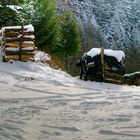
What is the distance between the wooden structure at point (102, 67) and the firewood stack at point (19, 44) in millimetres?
2671

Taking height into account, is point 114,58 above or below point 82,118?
above

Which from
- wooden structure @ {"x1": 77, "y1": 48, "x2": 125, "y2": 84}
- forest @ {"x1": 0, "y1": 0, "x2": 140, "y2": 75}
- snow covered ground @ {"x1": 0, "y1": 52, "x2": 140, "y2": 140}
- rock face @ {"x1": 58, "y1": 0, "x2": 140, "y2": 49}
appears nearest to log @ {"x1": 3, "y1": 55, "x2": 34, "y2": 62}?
snow covered ground @ {"x1": 0, "y1": 52, "x2": 140, "y2": 140}

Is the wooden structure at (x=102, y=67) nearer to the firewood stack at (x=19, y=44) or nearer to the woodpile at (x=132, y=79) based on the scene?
the firewood stack at (x=19, y=44)

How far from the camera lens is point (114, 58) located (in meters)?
17.1

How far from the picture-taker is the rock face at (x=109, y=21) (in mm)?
128250

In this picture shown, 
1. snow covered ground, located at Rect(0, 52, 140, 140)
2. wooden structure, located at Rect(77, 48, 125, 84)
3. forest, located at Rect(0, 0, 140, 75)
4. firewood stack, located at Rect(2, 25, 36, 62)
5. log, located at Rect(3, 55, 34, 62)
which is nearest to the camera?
snow covered ground, located at Rect(0, 52, 140, 140)

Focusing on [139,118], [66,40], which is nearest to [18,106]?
[139,118]

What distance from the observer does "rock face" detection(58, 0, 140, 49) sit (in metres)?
128

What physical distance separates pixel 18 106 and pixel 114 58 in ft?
24.7

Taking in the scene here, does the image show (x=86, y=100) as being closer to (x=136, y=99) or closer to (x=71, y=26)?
(x=136, y=99)

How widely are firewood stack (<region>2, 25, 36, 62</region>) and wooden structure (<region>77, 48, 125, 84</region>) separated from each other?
2.67 metres

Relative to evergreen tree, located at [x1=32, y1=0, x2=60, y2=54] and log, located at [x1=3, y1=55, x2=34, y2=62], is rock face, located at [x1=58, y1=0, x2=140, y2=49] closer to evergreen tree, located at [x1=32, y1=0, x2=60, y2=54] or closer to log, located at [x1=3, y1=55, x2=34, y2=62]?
evergreen tree, located at [x1=32, y1=0, x2=60, y2=54]

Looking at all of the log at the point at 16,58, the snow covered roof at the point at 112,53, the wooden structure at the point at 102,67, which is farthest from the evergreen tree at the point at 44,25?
the wooden structure at the point at 102,67

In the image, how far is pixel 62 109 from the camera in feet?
34.1
